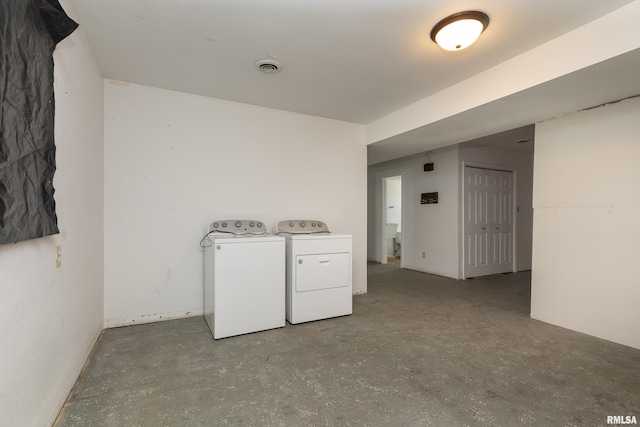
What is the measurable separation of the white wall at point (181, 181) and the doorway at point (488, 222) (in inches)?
107

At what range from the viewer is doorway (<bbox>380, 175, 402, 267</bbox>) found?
6.02 m

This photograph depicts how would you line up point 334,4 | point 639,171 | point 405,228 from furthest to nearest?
point 405,228
point 639,171
point 334,4

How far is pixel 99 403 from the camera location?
1579 mm

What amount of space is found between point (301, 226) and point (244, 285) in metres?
1.00

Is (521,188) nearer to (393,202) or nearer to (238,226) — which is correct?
(393,202)

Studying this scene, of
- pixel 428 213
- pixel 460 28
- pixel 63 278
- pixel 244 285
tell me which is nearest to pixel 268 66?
pixel 460 28

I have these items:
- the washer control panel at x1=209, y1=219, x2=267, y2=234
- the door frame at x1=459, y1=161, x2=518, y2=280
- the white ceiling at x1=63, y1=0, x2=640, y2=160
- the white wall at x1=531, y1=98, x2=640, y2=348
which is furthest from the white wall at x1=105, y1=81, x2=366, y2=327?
the door frame at x1=459, y1=161, x2=518, y2=280

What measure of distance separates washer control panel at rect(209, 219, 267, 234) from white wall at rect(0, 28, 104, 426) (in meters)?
0.95

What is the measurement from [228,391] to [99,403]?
2.23ft

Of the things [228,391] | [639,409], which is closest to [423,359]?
[639,409]

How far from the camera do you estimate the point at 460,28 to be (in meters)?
1.73

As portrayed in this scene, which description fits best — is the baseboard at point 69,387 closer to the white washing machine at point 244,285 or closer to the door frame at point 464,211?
the white washing machine at point 244,285

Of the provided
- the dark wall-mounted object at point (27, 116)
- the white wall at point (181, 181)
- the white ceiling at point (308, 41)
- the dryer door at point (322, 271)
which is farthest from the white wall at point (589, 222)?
the dark wall-mounted object at point (27, 116)

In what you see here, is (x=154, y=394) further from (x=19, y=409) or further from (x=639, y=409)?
(x=639, y=409)
